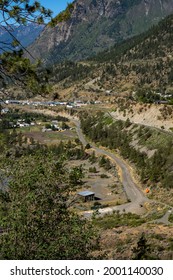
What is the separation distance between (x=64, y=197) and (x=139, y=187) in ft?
147

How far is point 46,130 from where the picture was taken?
122m

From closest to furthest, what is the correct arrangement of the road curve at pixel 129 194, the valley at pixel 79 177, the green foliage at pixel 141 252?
the valley at pixel 79 177 < the green foliage at pixel 141 252 < the road curve at pixel 129 194

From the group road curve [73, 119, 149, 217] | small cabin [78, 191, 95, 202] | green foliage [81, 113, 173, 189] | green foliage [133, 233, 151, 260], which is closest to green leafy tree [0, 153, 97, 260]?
green foliage [133, 233, 151, 260]

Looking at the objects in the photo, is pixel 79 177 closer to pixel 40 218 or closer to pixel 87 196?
pixel 40 218

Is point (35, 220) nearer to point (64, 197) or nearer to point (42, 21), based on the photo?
point (64, 197)

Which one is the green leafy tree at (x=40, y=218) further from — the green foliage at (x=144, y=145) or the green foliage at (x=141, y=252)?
the green foliage at (x=144, y=145)

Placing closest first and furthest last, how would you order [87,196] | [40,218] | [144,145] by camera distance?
1. [40,218]
2. [87,196]
3. [144,145]

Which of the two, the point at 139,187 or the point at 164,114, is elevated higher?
the point at 164,114

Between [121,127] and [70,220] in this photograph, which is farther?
[121,127]

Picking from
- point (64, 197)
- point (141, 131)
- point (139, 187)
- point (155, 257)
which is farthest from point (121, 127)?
point (64, 197)

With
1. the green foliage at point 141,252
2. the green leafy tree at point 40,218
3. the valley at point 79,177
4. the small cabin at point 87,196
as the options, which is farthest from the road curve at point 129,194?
the green leafy tree at point 40,218

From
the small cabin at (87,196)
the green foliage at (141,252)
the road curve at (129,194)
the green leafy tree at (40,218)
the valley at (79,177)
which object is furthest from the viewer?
the small cabin at (87,196)

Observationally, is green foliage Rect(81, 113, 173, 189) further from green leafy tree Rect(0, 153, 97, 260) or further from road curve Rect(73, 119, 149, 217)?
green leafy tree Rect(0, 153, 97, 260)

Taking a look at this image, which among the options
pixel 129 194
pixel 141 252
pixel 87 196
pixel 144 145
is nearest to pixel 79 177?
pixel 141 252
